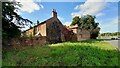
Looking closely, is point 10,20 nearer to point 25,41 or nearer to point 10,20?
point 10,20

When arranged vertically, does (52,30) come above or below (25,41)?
above

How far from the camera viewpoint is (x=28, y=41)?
665 inches

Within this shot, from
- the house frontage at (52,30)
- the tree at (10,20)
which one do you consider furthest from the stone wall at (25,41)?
the house frontage at (52,30)

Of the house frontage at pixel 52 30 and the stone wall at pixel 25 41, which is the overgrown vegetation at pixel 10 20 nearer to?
the stone wall at pixel 25 41

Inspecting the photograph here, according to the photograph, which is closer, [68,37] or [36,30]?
[36,30]

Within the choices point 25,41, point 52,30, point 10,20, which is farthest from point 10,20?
point 52,30

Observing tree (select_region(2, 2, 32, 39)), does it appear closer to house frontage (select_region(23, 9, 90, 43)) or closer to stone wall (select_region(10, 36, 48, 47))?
stone wall (select_region(10, 36, 48, 47))

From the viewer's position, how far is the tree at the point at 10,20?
38.5 ft

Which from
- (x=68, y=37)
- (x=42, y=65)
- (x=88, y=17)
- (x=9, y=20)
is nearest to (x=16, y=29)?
(x=9, y=20)

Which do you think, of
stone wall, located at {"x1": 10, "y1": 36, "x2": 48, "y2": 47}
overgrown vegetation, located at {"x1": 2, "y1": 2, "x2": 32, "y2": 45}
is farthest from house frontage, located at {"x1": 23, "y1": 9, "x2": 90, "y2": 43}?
overgrown vegetation, located at {"x1": 2, "y1": 2, "x2": 32, "y2": 45}

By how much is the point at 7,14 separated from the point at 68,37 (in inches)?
804

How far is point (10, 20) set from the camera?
1280 cm

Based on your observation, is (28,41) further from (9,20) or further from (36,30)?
(36,30)

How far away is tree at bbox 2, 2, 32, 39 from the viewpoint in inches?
462
